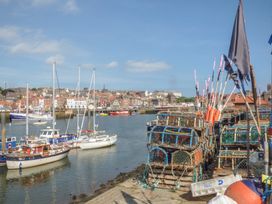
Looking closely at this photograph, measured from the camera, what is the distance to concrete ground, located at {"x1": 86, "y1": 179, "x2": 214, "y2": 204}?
520 inches

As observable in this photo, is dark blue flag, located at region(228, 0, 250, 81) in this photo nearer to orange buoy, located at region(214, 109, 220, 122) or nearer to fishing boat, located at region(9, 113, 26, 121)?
orange buoy, located at region(214, 109, 220, 122)

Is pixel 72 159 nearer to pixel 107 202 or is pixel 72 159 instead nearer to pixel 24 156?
pixel 24 156

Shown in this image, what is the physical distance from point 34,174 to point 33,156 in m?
1.85

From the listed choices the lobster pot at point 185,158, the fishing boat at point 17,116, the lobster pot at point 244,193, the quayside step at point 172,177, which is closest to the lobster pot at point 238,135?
the lobster pot at point 185,158

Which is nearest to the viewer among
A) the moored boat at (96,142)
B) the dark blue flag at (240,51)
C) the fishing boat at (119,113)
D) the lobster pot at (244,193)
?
the lobster pot at (244,193)

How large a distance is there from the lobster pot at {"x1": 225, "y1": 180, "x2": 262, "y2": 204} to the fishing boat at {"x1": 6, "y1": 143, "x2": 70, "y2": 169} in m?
21.8

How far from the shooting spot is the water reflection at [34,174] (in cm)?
2383

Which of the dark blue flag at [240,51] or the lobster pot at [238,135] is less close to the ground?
the dark blue flag at [240,51]

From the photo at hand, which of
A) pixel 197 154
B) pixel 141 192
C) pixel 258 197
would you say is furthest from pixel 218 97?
pixel 258 197

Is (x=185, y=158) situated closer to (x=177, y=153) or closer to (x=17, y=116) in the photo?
(x=177, y=153)

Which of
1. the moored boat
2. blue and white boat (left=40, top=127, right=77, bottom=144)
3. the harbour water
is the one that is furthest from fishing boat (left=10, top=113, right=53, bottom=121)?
the harbour water

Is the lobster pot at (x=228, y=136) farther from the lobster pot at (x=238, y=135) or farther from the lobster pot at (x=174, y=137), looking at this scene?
the lobster pot at (x=174, y=137)

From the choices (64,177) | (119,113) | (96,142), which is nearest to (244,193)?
(64,177)

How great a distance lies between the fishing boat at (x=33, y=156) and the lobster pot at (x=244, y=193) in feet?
71.5
